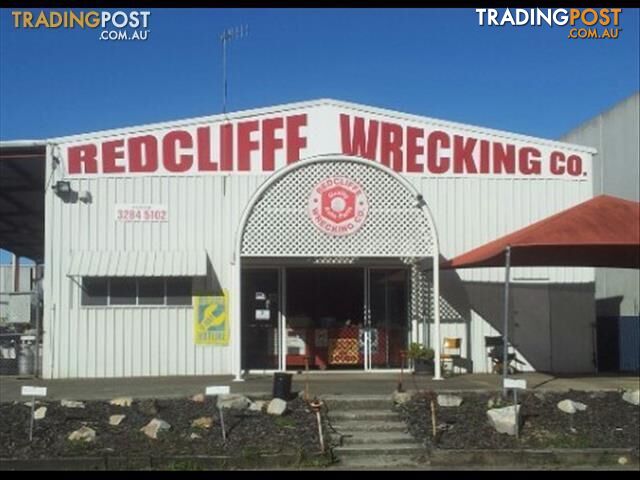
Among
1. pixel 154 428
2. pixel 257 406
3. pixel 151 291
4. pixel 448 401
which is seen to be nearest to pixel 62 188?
pixel 151 291

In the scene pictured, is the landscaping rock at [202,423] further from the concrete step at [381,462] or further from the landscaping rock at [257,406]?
the concrete step at [381,462]

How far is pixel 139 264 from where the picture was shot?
1823 centimetres

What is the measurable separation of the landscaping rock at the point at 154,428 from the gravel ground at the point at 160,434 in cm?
7

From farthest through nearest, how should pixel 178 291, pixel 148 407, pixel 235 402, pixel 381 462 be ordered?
pixel 178 291, pixel 235 402, pixel 148 407, pixel 381 462

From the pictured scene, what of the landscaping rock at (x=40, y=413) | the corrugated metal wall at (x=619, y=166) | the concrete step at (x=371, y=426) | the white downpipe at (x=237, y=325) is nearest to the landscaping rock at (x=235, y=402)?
the concrete step at (x=371, y=426)

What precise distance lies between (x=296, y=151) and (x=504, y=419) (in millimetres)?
8625

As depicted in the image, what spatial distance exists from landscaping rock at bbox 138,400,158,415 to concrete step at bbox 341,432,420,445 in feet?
8.82

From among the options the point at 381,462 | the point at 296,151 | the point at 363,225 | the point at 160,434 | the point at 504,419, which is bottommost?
the point at 381,462

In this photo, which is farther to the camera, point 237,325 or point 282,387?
point 237,325

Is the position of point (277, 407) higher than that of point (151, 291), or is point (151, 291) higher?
point (151, 291)

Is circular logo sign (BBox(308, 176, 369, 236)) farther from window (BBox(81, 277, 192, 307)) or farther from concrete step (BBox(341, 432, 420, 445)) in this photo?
concrete step (BBox(341, 432, 420, 445))

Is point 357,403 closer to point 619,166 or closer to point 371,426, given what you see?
point 371,426

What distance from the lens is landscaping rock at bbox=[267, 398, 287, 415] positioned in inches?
502
